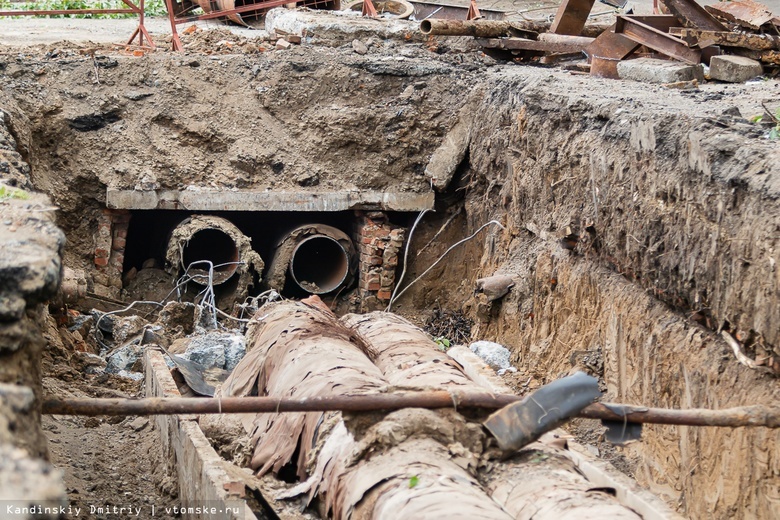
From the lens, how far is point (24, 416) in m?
2.21

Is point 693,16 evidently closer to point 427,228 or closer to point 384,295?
point 427,228

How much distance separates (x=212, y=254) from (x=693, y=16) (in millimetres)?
5334

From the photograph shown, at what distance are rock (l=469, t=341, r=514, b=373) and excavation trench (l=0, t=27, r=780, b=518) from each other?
0.11 metres

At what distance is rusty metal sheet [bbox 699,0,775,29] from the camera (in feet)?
30.0

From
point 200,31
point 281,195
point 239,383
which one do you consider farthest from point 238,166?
point 239,383

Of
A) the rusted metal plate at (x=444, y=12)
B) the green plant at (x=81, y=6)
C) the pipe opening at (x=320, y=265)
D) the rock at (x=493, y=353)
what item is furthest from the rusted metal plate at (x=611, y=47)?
the green plant at (x=81, y=6)

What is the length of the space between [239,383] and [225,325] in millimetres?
3721

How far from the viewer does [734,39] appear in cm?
836

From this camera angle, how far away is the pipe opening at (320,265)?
9617mm

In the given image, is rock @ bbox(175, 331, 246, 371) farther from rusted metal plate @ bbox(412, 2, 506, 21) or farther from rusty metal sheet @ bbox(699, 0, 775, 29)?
rusted metal plate @ bbox(412, 2, 506, 21)

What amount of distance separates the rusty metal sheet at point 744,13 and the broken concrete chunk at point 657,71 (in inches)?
57.1

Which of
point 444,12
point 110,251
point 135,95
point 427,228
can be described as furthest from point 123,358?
point 444,12

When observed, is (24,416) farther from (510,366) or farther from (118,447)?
(510,366)

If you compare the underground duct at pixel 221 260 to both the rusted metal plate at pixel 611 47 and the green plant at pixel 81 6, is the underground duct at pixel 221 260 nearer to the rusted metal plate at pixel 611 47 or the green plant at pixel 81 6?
the rusted metal plate at pixel 611 47
